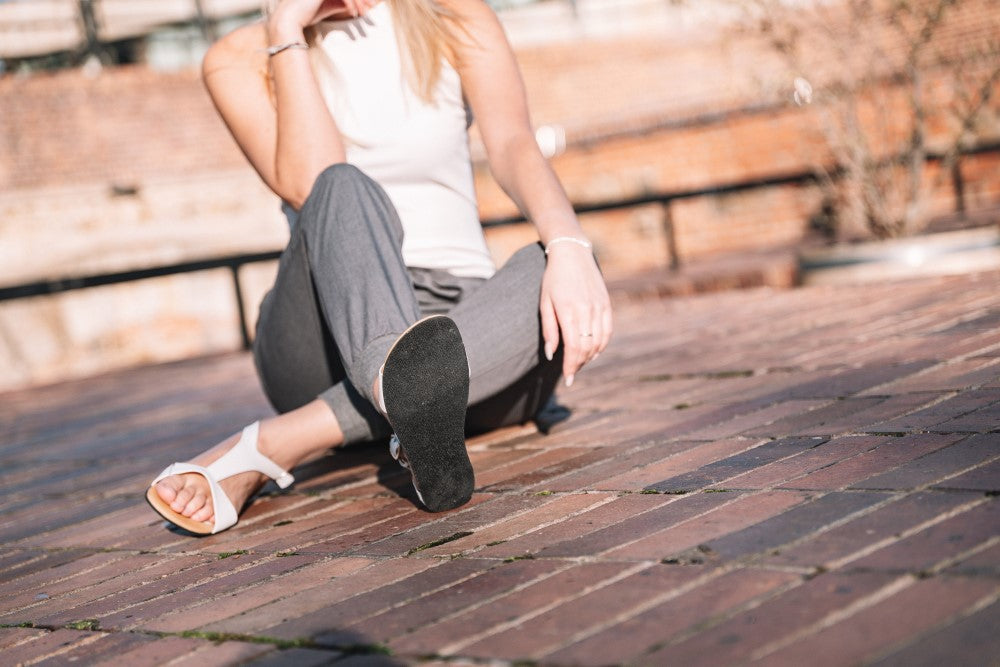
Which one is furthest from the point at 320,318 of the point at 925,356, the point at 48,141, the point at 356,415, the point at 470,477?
the point at 48,141

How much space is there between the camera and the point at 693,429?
243cm

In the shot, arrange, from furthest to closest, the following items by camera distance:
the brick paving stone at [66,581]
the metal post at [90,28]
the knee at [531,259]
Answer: the metal post at [90,28], the knee at [531,259], the brick paving stone at [66,581]

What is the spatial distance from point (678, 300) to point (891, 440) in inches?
181

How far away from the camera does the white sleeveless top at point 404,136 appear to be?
8.46ft

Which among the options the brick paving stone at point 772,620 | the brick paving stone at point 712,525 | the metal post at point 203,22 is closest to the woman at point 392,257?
the brick paving stone at point 712,525

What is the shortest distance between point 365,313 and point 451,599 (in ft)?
2.28

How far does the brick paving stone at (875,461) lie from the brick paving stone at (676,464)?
0.28 metres

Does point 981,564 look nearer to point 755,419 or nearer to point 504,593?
point 504,593

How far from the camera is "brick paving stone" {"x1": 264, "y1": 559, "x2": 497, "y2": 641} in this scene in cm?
148

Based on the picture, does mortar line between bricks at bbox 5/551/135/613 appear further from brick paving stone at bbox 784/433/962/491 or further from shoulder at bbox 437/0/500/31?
shoulder at bbox 437/0/500/31

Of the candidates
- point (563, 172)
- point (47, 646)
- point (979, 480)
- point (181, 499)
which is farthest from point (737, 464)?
point (563, 172)

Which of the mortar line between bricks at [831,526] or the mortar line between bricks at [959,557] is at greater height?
the mortar line between bricks at [959,557]

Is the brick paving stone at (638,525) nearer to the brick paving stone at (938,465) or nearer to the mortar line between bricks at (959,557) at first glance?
the brick paving stone at (938,465)

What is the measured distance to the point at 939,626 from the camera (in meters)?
1.13
